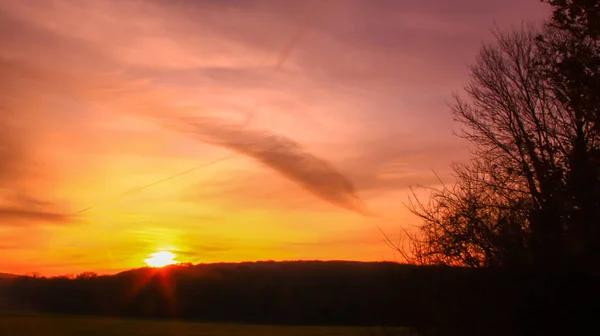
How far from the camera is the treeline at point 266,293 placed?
1413 centimetres

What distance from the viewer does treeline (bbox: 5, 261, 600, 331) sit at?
14133mm

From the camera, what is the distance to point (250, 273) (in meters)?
45.3

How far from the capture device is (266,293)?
137 feet

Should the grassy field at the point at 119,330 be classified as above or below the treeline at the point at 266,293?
below

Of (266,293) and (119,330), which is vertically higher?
(266,293)

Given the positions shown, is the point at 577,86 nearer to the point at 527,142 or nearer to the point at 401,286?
the point at 527,142

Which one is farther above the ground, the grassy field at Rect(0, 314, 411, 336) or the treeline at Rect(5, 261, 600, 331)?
the treeline at Rect(5, 261, 600, 331)

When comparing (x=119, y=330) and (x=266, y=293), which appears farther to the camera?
(x=266, y=293)

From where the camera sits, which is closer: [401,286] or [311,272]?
[401,286]

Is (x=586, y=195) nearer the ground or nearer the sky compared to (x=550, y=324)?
nearer the sky

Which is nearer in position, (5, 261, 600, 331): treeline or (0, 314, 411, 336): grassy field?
(5, 261, 600, 331): treeline

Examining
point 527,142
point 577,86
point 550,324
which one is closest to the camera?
point 550,324

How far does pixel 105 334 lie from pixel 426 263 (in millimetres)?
15640

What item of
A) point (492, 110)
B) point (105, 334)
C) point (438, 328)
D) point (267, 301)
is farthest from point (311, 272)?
point (438, 328)
